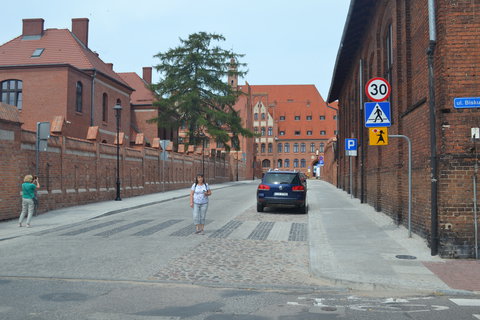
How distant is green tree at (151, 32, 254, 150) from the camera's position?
49500mm

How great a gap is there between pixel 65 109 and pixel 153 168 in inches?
358

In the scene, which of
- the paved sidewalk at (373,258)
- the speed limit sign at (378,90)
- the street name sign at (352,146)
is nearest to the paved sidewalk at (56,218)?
the paved sidewalk at (373,258)

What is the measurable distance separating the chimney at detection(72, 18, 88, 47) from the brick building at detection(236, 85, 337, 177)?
6176 centimetres

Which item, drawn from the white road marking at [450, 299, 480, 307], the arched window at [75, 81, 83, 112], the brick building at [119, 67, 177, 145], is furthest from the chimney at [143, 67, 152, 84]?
the white road marking at [450, 299, 480, 307]

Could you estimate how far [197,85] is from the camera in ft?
166

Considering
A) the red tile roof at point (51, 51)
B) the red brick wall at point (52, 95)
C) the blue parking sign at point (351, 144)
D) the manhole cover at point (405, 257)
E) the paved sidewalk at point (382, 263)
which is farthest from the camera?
the red tile roof at point (51, 51)

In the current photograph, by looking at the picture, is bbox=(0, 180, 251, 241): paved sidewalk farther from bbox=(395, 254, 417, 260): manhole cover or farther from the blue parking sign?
the blue parking sign

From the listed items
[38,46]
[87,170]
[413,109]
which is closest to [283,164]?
[38,46]

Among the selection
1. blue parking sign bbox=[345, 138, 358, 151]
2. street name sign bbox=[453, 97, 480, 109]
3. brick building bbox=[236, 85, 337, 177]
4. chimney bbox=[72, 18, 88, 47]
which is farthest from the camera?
brick building bbox=[236, 85, 337, 177]

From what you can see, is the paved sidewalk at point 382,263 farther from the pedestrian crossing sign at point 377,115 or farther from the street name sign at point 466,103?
the street name sign at point 466,103

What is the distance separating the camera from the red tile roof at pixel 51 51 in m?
35.8

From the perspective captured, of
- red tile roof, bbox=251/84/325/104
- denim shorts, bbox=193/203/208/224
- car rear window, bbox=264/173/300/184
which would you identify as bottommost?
denim shorts, bbox=193/203/208/224

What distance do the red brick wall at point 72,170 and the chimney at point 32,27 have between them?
54.6ft

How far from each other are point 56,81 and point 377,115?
98.9 ft
